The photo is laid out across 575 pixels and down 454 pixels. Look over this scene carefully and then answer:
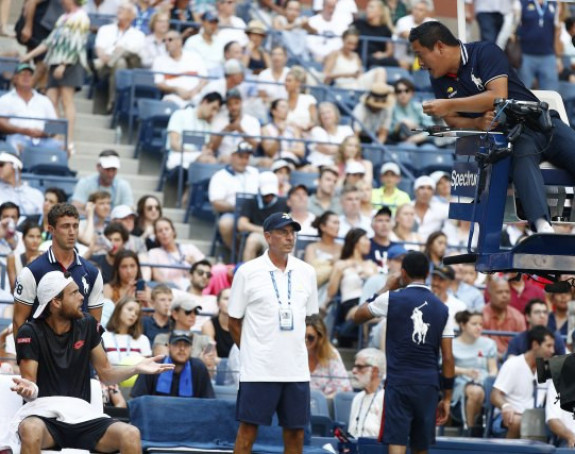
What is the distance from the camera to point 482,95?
896 cm

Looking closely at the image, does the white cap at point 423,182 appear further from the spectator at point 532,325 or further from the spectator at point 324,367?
the spectator at point 324,367

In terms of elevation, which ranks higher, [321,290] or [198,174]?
[198,174]

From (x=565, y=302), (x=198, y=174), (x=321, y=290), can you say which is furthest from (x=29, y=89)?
(x=565, y=302)

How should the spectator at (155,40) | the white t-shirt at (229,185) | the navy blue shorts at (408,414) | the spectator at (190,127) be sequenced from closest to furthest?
1. the navy blue shorts at (408,414)
2. the white t-shirt at (229,185)
3. the spectator at (190,127)
4. the spectator at (155,40)

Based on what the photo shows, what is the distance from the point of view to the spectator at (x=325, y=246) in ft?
49.9

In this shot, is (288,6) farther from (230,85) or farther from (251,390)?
(251,390)

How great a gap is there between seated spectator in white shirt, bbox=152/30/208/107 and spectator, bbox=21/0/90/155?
3.81ft

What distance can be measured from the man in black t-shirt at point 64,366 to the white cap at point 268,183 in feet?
20.0

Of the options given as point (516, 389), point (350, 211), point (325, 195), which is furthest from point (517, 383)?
point (325, 195)

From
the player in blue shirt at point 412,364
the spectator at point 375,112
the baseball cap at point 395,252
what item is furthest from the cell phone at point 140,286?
the spectator at point 375,112

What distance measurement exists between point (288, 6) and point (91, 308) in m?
11.3

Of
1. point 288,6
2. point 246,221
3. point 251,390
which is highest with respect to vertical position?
point 288,6

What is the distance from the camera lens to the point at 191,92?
60.2ft

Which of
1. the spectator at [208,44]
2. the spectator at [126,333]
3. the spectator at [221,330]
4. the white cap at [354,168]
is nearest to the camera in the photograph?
the spectator at [126,333]
